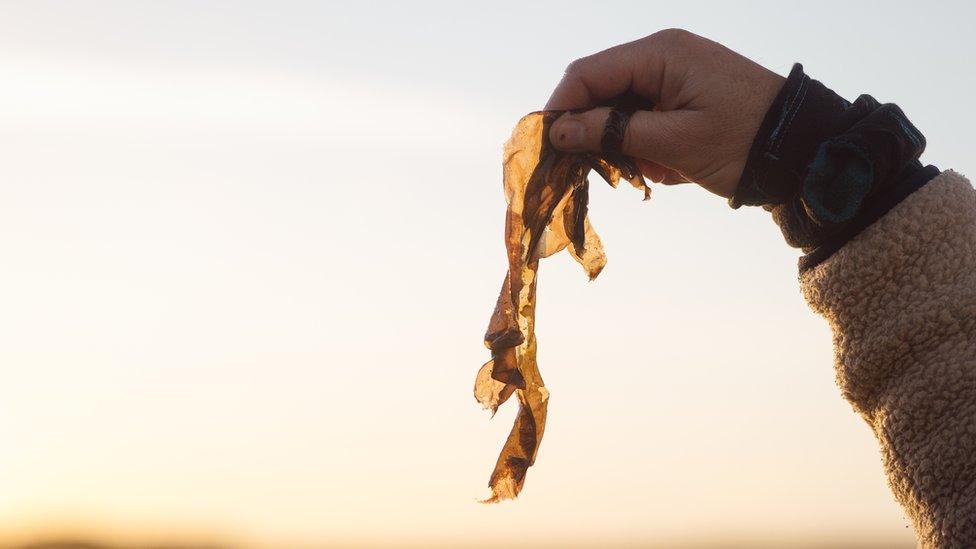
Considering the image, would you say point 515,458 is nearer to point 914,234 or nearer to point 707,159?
point 707,159

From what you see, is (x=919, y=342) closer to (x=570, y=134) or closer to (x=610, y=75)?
(x=610, y=75)

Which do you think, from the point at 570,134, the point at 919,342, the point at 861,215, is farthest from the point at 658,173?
the point at 919,342

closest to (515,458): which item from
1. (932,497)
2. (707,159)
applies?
(707,159)

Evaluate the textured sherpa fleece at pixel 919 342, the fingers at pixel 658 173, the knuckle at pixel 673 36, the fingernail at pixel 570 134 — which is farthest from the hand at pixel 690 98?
the textured sherpa fleece at pixel 919 342

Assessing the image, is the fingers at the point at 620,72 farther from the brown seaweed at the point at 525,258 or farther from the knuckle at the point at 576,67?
the brown seaweed at the point at 525,258

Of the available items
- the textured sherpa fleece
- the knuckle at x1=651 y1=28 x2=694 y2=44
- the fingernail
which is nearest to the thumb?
the fingernail

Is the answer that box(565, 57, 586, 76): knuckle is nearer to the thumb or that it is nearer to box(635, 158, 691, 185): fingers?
the thumb

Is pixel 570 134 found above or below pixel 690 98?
above

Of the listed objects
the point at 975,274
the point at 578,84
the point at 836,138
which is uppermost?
the point at 578,84
